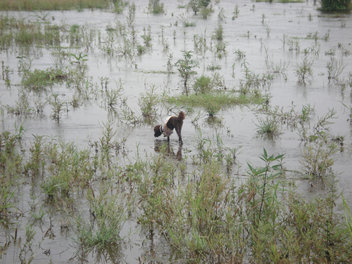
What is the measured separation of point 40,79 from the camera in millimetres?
9555

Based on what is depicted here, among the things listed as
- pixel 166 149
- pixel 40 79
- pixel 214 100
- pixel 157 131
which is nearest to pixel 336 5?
pixel 214 100

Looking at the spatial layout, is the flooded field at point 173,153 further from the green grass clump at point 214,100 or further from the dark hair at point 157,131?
the dark hair at point 157,131

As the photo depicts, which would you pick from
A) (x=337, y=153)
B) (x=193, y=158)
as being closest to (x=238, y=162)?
(x=193, y=158)

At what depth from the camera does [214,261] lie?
3740 mm

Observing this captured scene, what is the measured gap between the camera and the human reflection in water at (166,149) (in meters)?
6.18

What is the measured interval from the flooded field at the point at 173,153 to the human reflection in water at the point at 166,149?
4 cm

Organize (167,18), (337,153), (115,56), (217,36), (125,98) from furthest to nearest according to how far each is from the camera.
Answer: (167,18) → (217,36) → (115,56) → (125,98) → (337,153)

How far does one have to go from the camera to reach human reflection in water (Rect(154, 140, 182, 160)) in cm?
618

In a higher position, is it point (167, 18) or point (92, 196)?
point (167, 18)

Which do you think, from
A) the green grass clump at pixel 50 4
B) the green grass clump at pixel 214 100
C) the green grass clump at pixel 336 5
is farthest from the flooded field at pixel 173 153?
the green grass clump at pixel 336 5

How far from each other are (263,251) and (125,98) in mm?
5474

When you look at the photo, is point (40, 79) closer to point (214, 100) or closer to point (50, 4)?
point (214, 100)

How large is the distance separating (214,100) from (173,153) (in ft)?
8.06

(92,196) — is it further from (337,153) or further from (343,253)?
(337,153)
